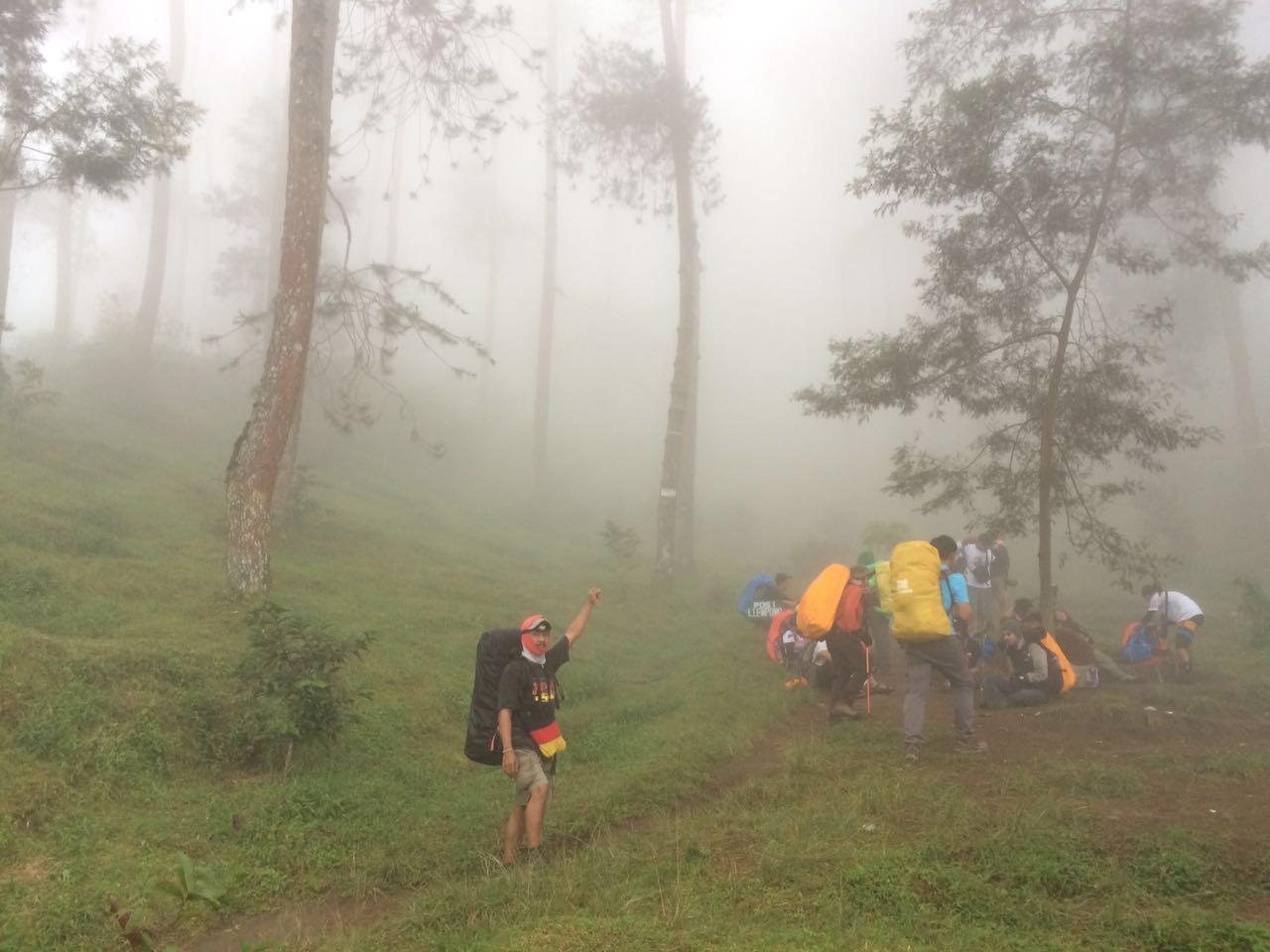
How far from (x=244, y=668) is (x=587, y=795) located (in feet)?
9.37

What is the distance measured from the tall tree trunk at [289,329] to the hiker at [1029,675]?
791 cm

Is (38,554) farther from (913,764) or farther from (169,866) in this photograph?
(913,764)

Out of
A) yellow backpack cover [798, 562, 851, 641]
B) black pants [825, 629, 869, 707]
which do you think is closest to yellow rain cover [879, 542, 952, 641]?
yellow backpack cover [798, 562, 851, 641]

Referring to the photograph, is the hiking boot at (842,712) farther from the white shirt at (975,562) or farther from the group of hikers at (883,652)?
the white shirt at (975,562)

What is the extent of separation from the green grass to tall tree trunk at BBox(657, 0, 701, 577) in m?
5.79

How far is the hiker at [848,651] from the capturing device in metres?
8.08

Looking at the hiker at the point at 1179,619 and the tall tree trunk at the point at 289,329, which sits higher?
the tall tree trunk at the point at 289,329

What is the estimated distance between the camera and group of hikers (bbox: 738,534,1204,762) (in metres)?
6.77

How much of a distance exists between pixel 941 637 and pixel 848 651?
1565 millimetres

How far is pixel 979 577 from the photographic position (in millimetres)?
12984

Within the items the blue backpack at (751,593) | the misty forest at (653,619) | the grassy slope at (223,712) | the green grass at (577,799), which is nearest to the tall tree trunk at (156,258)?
the misty forest at (653,619)

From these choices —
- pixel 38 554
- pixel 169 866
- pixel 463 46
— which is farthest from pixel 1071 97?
pixel 38 554

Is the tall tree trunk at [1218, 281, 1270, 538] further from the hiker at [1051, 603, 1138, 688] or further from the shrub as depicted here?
the shrub

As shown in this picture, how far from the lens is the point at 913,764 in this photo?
645cm
